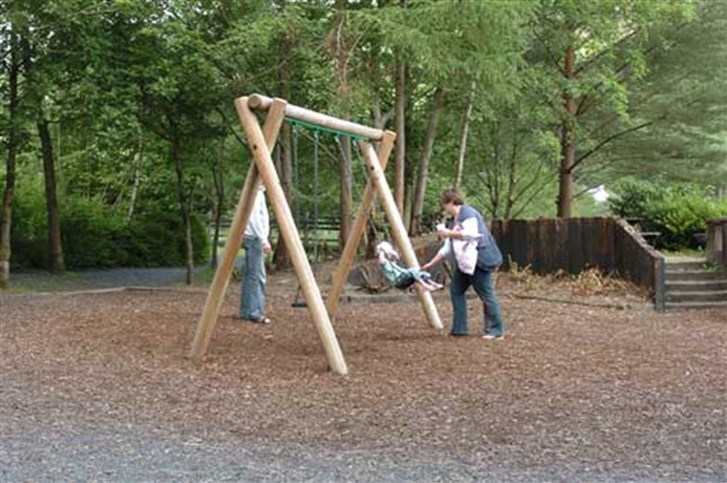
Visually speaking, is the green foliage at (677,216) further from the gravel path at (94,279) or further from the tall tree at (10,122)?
the tall tree at (10,122)

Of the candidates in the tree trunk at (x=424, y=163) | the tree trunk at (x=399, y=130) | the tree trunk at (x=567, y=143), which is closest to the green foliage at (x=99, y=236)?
the tree trunk at (x=424, y=163)

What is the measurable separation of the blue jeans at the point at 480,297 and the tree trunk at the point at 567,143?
876 centimetres

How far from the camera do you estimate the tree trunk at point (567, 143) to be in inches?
652

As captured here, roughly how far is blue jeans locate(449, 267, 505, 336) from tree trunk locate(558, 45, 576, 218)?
8.76 metres

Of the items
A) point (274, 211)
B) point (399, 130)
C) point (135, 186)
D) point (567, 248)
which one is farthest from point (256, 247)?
point (135, 186)

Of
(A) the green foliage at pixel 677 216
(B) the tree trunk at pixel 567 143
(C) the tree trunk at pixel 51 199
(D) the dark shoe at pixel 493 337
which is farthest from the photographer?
(B) the tree trunk at pixel 567 143

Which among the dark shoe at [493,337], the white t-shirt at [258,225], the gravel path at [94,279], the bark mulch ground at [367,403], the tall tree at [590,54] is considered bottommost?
the bark mulch ground at [367,403]

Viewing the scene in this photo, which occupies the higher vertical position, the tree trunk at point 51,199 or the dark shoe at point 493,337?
the tree trunk at point 51,199

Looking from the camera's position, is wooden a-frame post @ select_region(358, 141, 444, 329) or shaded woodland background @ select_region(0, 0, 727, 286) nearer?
wooden a-frame post @ select_region(358, 141, 444, 329)

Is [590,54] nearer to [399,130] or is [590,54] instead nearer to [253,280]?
[399,130]

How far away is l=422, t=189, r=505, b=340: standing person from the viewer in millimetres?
7531

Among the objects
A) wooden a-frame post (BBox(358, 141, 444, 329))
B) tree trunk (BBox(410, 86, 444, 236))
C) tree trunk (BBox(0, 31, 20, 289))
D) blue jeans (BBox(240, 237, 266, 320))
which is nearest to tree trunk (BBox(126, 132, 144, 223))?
tree trunk (BBox(0, 31, 20, 289))

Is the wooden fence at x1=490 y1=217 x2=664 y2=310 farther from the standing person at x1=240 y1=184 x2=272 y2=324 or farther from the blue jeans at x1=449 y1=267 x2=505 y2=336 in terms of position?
the standing person at x1=240 y1=184 x2=272 y2=324

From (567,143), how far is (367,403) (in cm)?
1291
